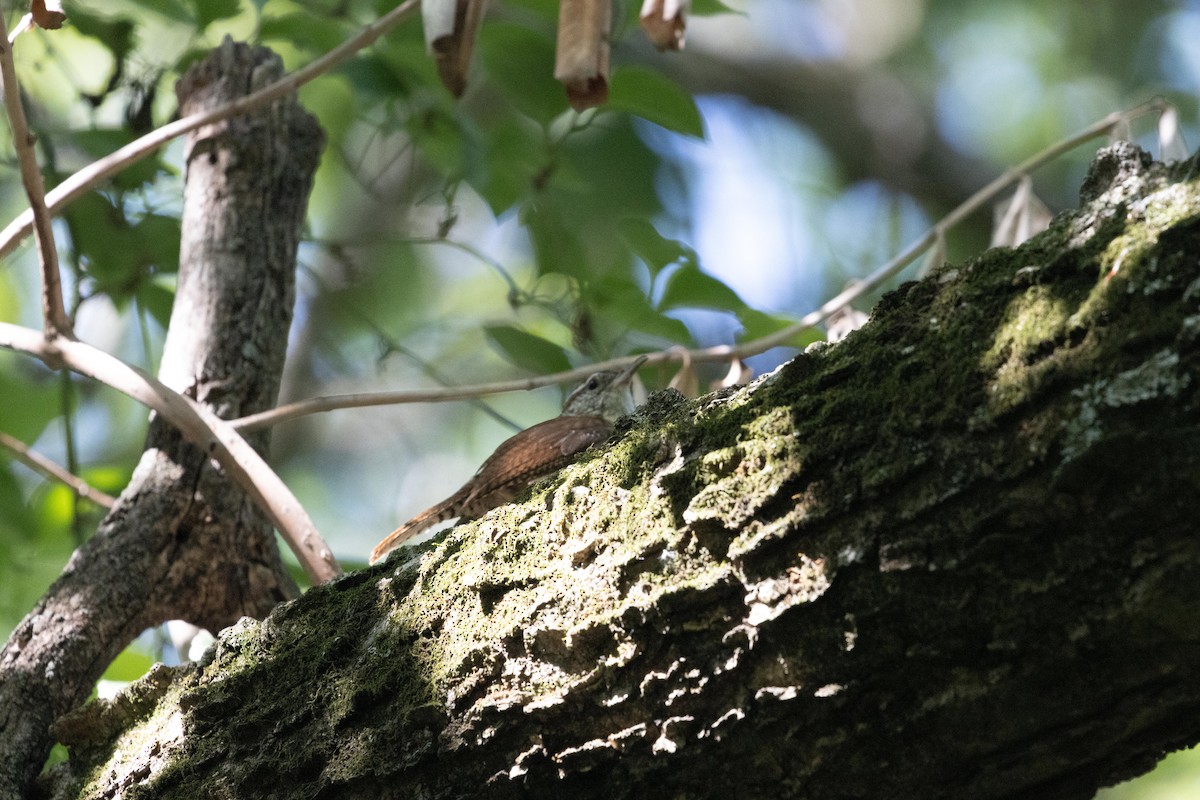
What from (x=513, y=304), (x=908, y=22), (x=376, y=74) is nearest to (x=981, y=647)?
(x=513, y=304)

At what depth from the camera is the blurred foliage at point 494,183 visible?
3.52 meters

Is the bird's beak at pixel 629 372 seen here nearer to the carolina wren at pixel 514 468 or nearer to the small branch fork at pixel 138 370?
the carolina wren at pixel 514 468

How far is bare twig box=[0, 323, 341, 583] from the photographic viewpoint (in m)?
2.54

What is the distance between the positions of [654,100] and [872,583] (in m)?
2.33

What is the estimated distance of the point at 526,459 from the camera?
9.39 feet

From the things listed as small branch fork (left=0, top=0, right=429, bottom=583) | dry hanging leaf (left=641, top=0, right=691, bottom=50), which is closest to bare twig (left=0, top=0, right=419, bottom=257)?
small branch fork (left=0, top=0, right=429, bottom=583)

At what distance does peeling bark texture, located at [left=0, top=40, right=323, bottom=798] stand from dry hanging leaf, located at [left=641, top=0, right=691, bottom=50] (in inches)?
58.4

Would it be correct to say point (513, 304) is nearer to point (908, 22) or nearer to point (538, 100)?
point (538, 100)

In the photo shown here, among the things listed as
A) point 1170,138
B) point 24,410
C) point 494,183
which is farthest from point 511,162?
point 1170,138

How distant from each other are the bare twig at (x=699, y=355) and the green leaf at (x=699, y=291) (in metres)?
0.14

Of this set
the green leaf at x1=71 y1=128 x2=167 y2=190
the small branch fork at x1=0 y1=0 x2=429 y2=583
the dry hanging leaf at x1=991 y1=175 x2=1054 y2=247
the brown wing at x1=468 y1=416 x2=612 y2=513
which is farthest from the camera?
the green leaf at x1=71 y1=128 x2=167 y2=190

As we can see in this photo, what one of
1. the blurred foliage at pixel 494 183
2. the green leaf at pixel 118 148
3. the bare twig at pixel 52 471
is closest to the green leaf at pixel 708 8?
the blurred foliage at pixel 494 183

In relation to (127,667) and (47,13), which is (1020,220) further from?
(127,667)

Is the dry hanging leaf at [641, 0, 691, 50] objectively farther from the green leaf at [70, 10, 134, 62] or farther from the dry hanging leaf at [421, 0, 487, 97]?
the green leaf at [70, 10, 134, 62]
